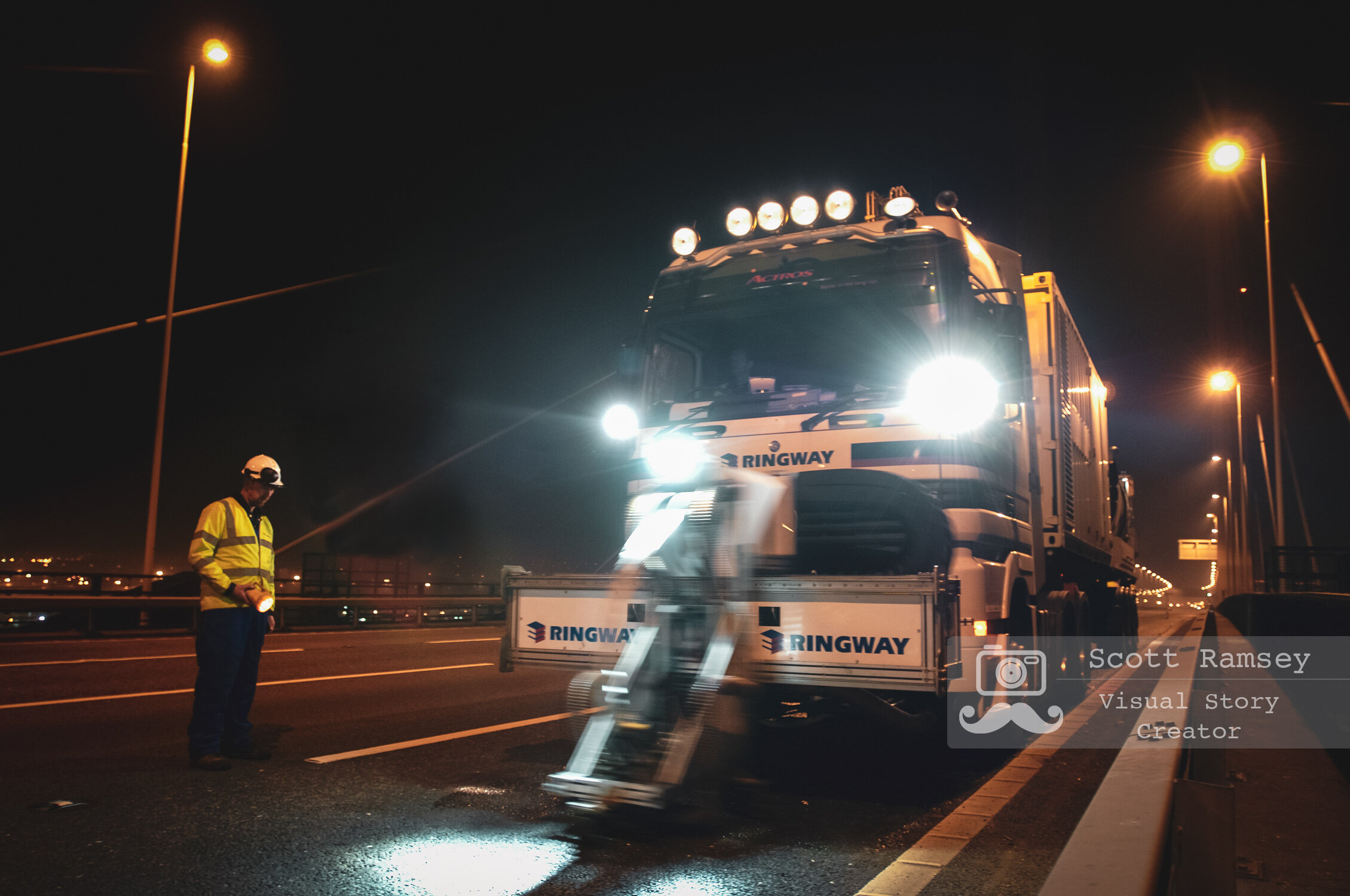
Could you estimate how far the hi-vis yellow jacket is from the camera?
559 centimetres

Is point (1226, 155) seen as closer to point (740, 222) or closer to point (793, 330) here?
point (740, 222)

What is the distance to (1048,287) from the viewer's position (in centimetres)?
870

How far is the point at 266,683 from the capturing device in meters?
9.16

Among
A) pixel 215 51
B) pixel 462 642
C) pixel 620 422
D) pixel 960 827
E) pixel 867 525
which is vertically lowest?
pixel 462 642

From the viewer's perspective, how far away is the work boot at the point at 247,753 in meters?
5.50

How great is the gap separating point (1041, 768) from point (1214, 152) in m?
16.5

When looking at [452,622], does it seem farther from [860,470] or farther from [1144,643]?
[860,470]

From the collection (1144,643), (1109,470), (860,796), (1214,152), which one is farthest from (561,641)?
(1214,152)

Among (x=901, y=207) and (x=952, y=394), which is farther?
(x=901, y=207)

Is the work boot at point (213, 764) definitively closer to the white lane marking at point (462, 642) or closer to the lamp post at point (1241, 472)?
the white lane marking at point (462, 642)

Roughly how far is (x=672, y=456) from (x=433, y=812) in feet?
8.85

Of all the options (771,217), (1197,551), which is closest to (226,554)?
(771,217)

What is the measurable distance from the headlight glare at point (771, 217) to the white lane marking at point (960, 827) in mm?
3975

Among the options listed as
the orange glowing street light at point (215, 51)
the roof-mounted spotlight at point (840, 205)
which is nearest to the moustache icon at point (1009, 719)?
the roof-mounted spotlight at point (840, 205)
